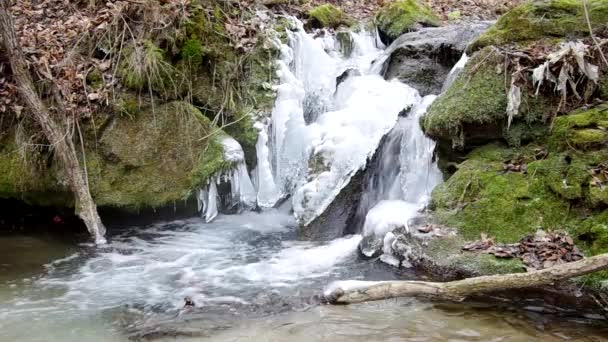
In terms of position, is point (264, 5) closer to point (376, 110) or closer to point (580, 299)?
point (376, 110)

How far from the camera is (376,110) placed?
6.62m

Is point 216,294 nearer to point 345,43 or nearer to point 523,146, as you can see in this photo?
point 523,146

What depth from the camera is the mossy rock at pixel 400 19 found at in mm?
8359

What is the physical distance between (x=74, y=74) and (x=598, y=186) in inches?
219

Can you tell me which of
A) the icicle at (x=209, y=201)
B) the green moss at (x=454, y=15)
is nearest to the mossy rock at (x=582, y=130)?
the icicle at (x=209, y=201)

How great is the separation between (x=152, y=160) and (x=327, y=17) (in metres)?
3.96

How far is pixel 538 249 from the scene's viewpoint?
4.16 meters

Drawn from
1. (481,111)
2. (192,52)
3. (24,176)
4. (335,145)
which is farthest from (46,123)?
(481,111)

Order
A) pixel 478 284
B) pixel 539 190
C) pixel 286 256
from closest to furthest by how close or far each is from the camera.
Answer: pixel 478 284 → pixel 539 190 → pixel 286 256

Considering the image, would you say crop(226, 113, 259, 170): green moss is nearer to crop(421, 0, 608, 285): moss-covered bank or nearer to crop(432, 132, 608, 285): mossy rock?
crop(421, 0, 608, 285): moss-covered bank

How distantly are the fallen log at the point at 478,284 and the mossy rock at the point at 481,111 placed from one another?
2008mm

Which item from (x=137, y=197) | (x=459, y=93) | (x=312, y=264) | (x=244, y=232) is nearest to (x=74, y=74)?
(x=137, y=197)

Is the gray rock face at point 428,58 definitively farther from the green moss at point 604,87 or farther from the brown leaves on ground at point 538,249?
the brown leaves on ground at point 538,249

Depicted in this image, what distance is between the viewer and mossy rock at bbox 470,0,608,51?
554 centimetres
